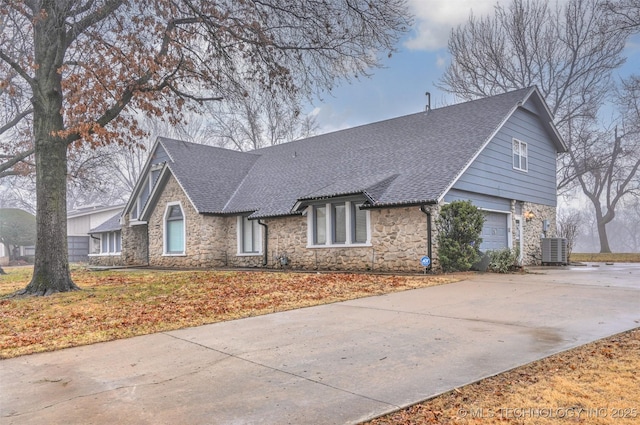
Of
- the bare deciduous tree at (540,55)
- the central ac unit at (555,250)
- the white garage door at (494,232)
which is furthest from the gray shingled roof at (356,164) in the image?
the bare deciduous tree at (540,55)

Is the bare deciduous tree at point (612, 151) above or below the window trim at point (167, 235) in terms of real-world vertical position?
above

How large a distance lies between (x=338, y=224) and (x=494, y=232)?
5637 millimetres

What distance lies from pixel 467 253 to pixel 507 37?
2015 centimetres

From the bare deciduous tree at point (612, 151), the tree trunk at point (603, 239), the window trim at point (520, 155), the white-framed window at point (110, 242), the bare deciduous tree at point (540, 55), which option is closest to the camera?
the window trim at point (520, 155)

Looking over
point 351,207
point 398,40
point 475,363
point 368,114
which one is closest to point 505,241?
point 351,207

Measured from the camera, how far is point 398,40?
32.2 feet

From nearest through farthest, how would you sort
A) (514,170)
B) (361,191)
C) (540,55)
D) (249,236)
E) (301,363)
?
(301,363) → (361,191) → (514,170) → (249,236) → (540,55)

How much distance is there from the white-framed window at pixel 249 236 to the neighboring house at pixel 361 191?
5 cm

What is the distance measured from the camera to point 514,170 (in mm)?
17625

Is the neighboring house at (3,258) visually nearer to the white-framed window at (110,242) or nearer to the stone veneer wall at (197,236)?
the white-framed window at (110,242)

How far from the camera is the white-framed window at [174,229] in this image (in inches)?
840

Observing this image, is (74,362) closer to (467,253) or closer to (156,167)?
(467,253)

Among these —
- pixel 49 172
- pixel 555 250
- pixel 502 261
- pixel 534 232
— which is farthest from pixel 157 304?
pixel 534 232

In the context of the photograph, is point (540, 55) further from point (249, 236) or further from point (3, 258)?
point (3, 258)
